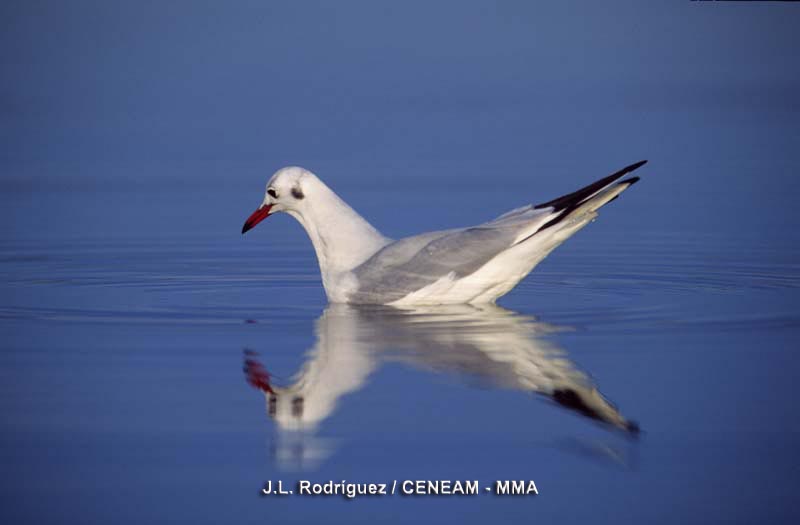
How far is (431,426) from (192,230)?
25.8ft

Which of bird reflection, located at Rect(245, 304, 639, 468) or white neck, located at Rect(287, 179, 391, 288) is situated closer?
bird reflection, located at Rect(245, 304, 639, 468)

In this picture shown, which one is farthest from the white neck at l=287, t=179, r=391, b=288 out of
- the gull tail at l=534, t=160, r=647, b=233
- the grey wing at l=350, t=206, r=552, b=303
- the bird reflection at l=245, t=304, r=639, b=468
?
the gull tail at l=534, t=160, r=647, b=233

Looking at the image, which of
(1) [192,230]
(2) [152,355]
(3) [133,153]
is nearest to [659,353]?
(2) [152,355]

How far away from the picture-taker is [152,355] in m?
8.55

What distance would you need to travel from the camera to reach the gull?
990 cm

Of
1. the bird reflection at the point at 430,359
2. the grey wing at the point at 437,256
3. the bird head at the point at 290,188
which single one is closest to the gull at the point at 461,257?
the grey wing at the point at 437,256

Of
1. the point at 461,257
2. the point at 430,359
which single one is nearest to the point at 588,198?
the point at 461,257

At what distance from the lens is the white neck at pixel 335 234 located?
10.7 metres

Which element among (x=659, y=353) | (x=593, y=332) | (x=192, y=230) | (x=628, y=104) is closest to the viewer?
(x=659, y=353)

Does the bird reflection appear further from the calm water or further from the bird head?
the bird head

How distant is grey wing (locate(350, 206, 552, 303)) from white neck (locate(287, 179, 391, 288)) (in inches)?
13.1

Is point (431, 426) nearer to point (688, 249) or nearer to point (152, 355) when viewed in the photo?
point (152, 355)

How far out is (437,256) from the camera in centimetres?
1016

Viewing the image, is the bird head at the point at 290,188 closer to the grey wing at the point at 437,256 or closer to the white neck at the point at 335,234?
the white neck at the point at 335,234
